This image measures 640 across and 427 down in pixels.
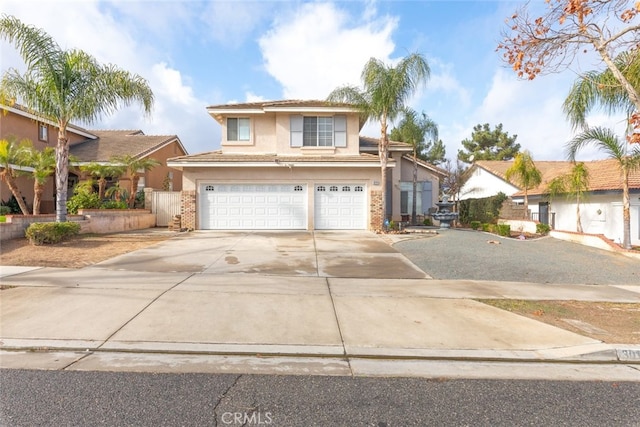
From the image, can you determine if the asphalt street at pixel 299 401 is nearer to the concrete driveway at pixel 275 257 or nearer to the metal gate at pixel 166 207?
the concrete driveway at pixel 275 257

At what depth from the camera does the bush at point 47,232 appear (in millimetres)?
9984

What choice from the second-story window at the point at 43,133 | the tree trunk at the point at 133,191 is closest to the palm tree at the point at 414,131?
the tree trunk at the point at 133,191

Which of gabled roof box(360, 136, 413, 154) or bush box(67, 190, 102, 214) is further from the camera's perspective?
gabled roof box(360, 136, 413, 154)

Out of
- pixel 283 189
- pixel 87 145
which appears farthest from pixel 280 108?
pixel 87 145

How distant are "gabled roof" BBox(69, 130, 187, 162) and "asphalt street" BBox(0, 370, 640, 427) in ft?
57.1

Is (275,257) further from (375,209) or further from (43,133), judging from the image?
(43,133)

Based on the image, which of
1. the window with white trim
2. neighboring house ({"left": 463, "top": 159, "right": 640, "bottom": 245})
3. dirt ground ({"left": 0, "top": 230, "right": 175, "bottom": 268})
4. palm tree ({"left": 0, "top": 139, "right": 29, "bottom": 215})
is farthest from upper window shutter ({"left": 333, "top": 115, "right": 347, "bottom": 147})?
palm tree ({"left": 0, "top": 139, "right": 29, "bottom": 215})

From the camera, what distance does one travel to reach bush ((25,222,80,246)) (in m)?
9.98

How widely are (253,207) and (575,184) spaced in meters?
14.7

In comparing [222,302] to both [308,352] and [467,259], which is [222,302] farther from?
[467,259]

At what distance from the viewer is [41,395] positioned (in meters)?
3.12

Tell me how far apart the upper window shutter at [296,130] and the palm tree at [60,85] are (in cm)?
736

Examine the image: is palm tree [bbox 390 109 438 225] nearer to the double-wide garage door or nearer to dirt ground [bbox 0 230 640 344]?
the double-wide garage door

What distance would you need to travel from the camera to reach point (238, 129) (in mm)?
17641
